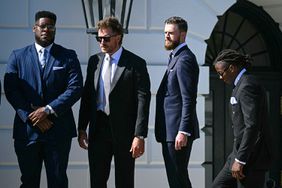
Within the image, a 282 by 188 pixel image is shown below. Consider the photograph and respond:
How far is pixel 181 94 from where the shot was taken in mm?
5941

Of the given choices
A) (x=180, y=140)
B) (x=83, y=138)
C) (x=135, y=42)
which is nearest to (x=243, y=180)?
(x=180, y=140)

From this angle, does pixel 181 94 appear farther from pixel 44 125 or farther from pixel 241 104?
pixel 44 125

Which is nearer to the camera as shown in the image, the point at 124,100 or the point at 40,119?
the point at 40,119

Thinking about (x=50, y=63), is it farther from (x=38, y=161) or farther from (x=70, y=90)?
(x=38, y=161)

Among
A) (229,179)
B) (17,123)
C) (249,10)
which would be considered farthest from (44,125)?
(249,10)

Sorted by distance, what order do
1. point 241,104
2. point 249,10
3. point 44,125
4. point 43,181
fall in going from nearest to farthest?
point 241,104, point 44,125, point 43,181, point 249,10

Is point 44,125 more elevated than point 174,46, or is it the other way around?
point 174,46

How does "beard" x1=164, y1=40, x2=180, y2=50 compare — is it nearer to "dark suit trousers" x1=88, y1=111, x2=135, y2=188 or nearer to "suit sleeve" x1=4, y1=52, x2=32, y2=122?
"dark suit trousers" x1=88, y1=111, x2=135, y2=188

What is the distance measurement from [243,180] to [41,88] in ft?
6.13

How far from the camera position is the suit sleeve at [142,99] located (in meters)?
5.91

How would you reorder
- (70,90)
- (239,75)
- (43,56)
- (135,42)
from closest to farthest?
(239,75) → (70,90) → (43,56) → (135,42)

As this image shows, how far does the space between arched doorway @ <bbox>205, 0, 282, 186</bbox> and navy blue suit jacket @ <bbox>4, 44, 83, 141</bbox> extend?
3.77m

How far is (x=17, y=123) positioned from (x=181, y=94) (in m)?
1.42

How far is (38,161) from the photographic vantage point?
6.04 metres
